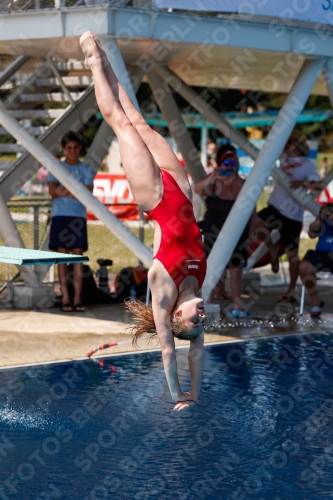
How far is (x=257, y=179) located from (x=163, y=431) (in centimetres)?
452

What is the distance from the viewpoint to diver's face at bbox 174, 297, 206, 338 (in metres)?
5.41

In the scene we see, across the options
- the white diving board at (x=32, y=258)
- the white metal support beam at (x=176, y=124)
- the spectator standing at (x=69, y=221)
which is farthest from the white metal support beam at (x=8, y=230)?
the white diving board at (x=32, y=258)

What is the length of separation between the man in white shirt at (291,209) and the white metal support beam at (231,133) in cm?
9

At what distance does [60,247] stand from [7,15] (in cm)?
289

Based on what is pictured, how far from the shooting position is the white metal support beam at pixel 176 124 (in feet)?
43.4

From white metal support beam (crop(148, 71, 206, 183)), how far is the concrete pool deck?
Answer: 2.55 metres

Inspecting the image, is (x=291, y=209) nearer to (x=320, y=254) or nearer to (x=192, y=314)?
(x=320, y=254)

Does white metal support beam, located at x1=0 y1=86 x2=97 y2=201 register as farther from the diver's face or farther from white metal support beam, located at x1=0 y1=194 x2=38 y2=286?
the diver's face

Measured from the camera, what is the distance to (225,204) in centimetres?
1119

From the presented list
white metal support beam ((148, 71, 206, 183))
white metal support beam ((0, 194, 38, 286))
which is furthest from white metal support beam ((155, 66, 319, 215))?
white metal support beam ((0, 194, 38, 286))

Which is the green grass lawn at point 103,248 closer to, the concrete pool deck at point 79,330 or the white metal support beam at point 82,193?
the concrete pool deck at point 79,330

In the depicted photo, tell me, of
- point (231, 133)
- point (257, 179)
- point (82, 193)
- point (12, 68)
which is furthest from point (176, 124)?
point (82, 193)

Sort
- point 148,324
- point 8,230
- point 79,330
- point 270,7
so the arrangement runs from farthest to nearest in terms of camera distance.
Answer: point 8,230 → point 79,330 → point 270,7 → point 148,324

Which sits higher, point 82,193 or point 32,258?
point 82,193
